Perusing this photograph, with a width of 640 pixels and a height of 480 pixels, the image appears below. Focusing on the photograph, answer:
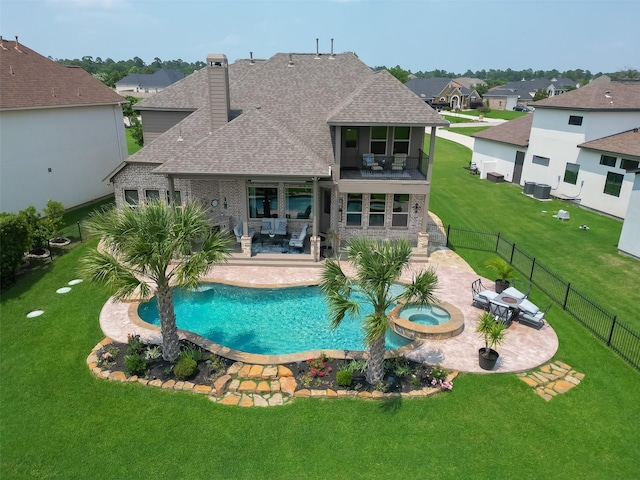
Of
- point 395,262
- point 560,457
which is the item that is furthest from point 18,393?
point 560,457

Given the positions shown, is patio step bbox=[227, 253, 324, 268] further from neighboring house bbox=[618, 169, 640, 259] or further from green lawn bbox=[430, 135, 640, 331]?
neighboring house bbox=[618, 169, 640, 259]

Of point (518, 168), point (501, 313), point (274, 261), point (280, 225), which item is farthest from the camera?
point (518, 168)

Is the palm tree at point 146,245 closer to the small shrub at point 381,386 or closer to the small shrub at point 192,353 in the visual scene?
the small shrub at point 192,353

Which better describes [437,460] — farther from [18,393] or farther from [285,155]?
[285,155]

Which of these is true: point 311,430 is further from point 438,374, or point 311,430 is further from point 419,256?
point 419,256

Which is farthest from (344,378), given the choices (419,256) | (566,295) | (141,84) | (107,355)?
(141,84)

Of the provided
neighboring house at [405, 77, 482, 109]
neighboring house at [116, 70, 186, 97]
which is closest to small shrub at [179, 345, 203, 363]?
neighboring house at [405, 77, 482, 109]
